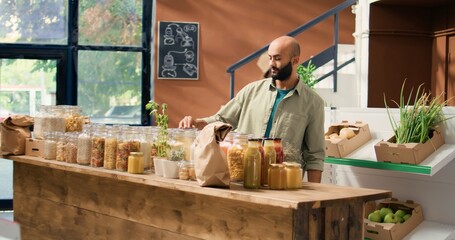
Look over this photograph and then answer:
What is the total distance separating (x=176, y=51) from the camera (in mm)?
8352

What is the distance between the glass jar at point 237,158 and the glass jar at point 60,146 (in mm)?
1346

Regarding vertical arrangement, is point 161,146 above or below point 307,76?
below

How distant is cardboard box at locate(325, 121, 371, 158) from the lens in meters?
4.25

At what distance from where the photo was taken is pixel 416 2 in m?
7.04

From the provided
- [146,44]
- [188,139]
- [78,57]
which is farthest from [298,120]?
[78,57]

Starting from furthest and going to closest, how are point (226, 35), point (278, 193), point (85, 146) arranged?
point (226, 35), point (85, 146), point (278, 193)

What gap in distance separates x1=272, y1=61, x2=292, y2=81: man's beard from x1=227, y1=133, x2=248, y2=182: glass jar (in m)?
0.97

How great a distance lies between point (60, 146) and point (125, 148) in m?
0.73

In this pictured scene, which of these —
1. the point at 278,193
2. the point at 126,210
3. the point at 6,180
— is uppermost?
the point at 278,193

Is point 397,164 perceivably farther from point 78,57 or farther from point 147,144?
point 78,57

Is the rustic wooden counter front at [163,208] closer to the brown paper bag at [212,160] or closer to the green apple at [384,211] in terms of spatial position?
the brown paper bag at [212,160]

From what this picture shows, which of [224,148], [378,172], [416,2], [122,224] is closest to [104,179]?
[122,224]

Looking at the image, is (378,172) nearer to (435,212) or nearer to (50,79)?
(435,212)

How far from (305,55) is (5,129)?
483 centimetres
